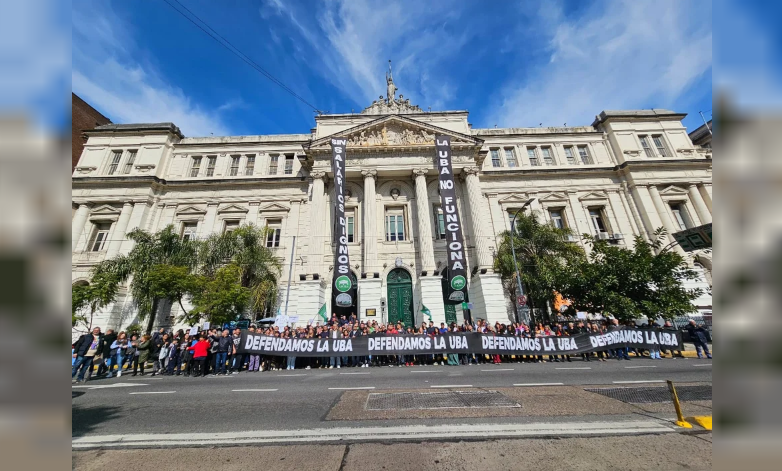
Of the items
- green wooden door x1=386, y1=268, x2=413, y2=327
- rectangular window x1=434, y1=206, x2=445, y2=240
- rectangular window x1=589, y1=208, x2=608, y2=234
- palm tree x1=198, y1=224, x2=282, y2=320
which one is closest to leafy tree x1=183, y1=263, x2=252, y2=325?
palm tree x1=198, y1=224, x2=282, y2=320

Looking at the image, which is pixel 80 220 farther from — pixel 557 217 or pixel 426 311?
pixel 557 217

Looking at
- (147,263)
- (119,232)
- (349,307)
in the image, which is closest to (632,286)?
(349,307)

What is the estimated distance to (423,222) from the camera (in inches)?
891

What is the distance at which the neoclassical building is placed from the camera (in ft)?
73.6

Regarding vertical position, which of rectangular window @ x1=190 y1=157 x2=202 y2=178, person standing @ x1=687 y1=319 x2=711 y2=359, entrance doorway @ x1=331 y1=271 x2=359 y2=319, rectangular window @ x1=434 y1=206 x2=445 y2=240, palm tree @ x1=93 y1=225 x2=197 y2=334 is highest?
rectangular window @ x1=190 y1=157 x2=202 y2=178

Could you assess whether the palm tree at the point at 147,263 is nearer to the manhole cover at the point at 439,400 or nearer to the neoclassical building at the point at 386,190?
the neoclassical building at the point at 386,190

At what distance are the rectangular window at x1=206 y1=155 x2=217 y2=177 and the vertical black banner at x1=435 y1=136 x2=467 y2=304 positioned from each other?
1940 centimetres

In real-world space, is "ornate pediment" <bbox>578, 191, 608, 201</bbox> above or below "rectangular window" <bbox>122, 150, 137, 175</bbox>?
below

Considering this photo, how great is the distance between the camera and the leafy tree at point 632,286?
1578 centimetres

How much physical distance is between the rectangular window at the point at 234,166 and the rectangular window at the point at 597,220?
30049mm

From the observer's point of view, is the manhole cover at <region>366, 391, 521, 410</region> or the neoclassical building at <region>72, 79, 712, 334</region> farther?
the neoclassical building at <region>72, 79, 712, 334</region>

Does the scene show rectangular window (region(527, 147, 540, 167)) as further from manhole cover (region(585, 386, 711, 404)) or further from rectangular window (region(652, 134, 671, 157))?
manhole cover (region(585, 386, 711, 404))

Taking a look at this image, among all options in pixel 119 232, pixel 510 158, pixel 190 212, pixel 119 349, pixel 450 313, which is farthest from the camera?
pixel 510 158

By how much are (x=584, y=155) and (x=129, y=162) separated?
130 feet
